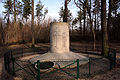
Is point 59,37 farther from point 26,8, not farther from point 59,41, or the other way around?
point 26,8

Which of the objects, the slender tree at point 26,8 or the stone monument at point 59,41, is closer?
the stone monument at point 59,41

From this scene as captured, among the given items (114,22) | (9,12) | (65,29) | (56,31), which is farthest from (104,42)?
(9,12)

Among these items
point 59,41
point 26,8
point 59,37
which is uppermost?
point 26,8

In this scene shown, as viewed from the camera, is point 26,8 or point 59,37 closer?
point 59,37

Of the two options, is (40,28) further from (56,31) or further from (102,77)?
(102,77)

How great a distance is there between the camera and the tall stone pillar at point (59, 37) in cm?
860

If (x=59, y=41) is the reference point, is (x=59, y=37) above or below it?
above

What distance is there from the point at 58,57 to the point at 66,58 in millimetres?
608

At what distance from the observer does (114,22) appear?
3062cm

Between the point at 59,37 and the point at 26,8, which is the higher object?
the point at 26,8

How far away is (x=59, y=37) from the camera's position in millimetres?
8586

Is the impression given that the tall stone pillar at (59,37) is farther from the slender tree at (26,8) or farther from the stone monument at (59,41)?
the slender tree at (26,8)

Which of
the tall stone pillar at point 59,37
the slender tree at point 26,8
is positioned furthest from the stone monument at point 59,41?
the slender tree at point 26,8

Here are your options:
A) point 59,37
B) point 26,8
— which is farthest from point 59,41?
point 26,8
